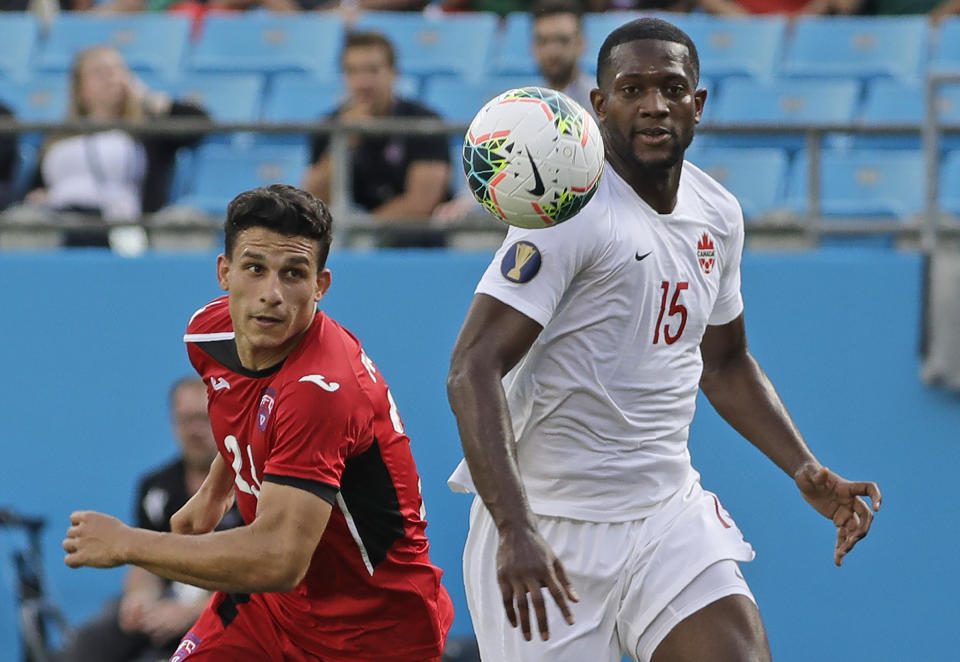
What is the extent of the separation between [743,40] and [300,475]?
684 centimetres

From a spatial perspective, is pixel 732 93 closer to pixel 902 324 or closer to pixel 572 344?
pixel 902 324

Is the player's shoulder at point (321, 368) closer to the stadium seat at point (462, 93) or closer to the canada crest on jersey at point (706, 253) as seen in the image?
the canada crest on jersey at point (706, 253)

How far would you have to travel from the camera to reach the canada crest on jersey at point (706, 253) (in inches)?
169

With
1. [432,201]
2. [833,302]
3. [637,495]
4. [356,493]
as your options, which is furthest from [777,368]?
[356,493]

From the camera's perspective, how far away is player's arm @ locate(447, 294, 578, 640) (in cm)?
344

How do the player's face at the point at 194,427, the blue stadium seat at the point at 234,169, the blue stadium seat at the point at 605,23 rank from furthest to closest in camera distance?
the blue stadium seat at the point at 605,23 < the blue stadium seat at the point at 234,169 < the player's face at the point at 194,427

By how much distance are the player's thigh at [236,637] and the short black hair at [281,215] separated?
963 mm

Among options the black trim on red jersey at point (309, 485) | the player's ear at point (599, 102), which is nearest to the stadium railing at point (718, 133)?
the player's ear at point (599, 102)

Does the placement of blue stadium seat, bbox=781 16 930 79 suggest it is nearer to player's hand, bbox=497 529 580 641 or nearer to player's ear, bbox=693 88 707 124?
player's ear, bbox=693 88 707 124

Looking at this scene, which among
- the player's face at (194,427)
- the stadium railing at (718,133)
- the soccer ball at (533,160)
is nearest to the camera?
the soccer ball at (533,160)

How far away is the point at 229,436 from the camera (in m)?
4.04

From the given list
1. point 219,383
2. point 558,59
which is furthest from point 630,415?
point 558,59

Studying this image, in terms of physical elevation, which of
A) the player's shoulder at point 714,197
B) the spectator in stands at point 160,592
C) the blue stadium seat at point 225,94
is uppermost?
the player's shoulder at point 714,197

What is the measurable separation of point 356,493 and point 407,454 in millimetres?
181
